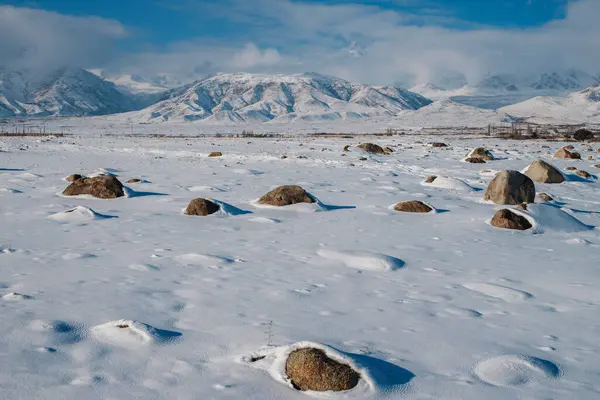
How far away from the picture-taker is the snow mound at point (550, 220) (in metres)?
10.8

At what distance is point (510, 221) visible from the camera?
35.3 ft

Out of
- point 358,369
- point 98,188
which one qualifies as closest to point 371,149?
point 98,188

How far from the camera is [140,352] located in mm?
4648

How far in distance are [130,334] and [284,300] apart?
6.43 feet

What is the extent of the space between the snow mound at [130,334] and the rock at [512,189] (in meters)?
11.2

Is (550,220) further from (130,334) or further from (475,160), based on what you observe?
(475,160)

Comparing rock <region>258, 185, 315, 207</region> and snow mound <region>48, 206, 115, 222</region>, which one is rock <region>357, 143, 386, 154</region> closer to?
rock <region>258, 185, 315, 207</region>

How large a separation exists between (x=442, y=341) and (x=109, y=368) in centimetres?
317

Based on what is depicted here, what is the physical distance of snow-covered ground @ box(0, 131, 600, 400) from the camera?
14.1 ft

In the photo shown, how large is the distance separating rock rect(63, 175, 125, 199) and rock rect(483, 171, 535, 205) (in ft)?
33.6

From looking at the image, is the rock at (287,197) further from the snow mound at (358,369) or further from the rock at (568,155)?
the rock at (568,155)

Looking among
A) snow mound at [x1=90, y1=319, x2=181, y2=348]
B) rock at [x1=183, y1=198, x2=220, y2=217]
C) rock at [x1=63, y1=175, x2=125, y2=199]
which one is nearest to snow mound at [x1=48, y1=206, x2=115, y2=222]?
rock at [x1=183, y1=198, x2=220, y2=217]

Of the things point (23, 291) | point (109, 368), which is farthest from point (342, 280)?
point (23, 291)

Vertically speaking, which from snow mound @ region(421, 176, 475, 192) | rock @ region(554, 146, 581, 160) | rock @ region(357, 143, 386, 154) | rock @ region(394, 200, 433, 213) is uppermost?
rock @ region(554, 146, 581, 160)
